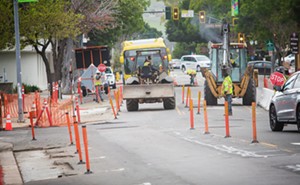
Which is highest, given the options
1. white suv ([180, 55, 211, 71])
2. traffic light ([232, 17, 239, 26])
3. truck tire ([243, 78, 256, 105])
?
traffic light ([232, 17, 239, 26])

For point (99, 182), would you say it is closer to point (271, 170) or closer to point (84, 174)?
point (84, 174)

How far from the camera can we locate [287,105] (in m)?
21.5

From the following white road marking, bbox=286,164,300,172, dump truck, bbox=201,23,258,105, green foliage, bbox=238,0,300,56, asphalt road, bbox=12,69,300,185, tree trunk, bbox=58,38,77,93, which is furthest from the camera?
green foliage, bbox=238,0,300,56

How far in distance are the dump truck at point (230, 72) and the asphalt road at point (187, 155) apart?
7.78 meters

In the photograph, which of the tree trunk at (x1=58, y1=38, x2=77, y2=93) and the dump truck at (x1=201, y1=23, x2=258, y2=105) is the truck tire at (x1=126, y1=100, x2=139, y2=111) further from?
the tree trunk at (x1=58, y1=38, x2=77, y2=93)

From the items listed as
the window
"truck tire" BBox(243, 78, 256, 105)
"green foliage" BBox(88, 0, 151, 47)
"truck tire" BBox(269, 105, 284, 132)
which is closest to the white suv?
"green foliage" BBox(88, 0, 151, 47)

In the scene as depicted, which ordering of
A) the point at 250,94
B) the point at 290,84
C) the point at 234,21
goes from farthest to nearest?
the point at 234,21
the point at 250,94
the point at 290,84

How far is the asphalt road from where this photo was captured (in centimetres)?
1340

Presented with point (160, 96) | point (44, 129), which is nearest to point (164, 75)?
point (160, 96)

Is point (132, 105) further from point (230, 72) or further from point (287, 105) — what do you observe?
point (287, 105)

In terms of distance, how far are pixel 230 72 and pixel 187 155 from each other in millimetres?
19317

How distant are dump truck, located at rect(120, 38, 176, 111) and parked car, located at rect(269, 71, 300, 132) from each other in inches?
462

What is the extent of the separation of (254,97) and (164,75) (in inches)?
172

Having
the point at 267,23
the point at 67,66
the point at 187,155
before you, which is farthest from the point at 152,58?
the point at 267,23
